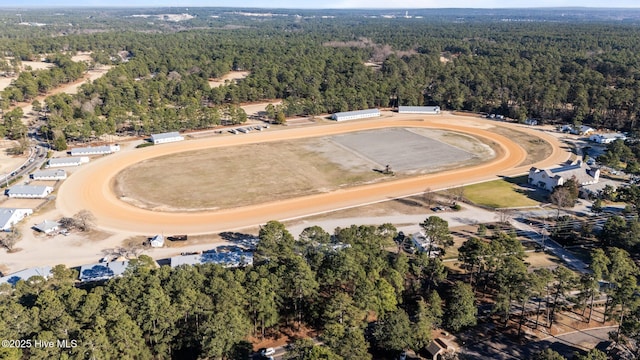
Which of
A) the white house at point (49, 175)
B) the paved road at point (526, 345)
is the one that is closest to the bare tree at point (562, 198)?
the paved road at point (526, 345)

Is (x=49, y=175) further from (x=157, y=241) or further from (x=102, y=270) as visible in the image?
(x=102, y=270)

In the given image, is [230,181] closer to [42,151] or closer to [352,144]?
[352,144]

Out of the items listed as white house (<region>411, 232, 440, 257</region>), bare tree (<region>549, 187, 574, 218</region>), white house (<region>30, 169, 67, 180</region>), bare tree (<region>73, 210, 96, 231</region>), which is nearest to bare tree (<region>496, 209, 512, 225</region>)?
bare tree (<region>549, 187, 574, 218</region>)

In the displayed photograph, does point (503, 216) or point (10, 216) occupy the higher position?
point (10, 216)

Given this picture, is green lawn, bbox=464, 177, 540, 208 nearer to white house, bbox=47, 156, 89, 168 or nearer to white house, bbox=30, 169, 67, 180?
white house, bbox=30, 169, 67, 180

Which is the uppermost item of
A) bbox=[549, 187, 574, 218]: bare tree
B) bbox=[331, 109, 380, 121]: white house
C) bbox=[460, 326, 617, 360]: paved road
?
bbox=[331, 109, 380, 121]: white house

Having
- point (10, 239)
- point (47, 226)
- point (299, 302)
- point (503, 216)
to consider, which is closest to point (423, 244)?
point (503, 216)

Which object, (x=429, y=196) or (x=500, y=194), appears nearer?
(x=429, y=196)
